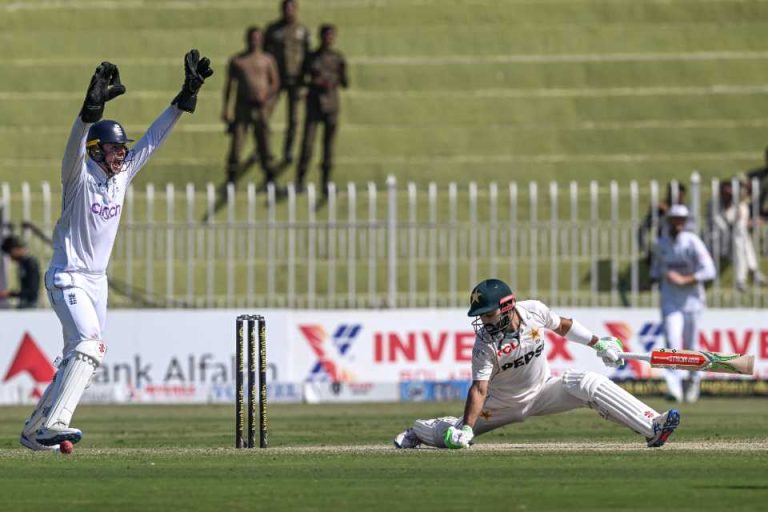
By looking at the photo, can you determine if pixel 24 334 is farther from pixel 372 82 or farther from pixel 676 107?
pixel 676 107

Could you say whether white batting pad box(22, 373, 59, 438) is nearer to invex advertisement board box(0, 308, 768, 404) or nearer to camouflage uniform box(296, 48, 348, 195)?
invex advertisement board box(0, 308, 768, 404)

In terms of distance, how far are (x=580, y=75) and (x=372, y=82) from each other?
2.81 m

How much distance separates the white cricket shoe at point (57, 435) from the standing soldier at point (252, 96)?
468 inches

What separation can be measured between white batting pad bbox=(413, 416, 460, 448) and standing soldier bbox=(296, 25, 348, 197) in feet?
37.6

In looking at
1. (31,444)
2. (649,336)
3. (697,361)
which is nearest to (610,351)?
(697,361)

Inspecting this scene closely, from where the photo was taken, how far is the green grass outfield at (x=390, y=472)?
28.5 feet

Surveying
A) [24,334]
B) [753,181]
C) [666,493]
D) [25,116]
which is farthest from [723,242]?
[666,493]

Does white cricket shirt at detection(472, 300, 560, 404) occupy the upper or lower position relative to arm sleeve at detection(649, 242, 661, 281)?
lower

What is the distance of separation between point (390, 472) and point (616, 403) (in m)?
1.90

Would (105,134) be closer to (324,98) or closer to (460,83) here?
(324,98)

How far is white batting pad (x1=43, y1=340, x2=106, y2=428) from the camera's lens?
36.2ft

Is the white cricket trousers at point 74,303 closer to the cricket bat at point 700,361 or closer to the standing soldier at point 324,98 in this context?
the cricket bat at point 700,361

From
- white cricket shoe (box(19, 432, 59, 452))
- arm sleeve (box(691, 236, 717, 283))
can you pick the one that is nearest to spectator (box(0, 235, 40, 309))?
arm sleeve (box(691, 236, 717, 283))

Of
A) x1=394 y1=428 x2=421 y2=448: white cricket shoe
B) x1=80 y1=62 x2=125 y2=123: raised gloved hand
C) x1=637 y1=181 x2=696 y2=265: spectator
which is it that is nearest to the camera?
x1=80 y1=62 x2=125 y2=123: raised gloved hand
